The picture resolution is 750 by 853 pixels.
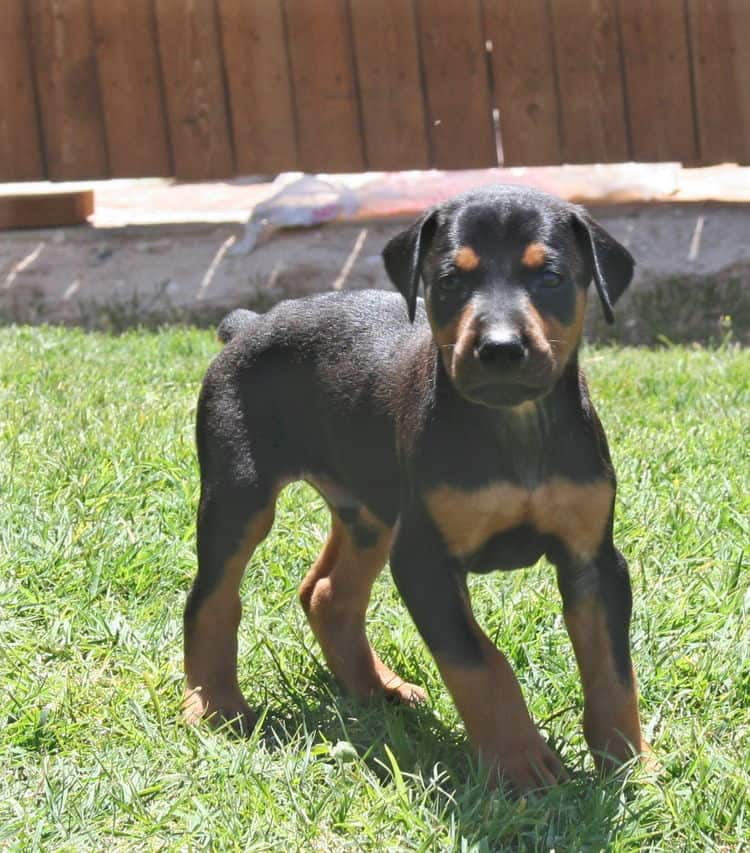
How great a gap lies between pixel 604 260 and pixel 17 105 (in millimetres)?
7301

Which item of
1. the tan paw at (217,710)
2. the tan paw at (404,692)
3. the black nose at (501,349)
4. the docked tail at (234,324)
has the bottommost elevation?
the tan paw at (404,692)

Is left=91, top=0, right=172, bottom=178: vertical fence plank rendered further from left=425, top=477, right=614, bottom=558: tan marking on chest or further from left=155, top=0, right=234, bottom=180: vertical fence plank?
left=425, top=477, right=614, bottom=558: tan marking on chest

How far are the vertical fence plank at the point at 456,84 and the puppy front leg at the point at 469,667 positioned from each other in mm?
6433

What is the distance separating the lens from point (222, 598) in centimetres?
398

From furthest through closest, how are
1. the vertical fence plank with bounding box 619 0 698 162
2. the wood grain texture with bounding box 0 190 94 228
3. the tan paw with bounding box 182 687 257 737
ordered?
the wood grain texture with bounding box 0 190 94 228
the vertical fence plank with bounding box 619 0 698 162
the tan paw with bounding box 182 687 257 737

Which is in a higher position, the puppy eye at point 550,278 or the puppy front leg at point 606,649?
the puppy eye at point 550,278

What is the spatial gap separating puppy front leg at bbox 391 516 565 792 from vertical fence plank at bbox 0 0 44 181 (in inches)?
286

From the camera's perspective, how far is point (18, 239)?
10.3m

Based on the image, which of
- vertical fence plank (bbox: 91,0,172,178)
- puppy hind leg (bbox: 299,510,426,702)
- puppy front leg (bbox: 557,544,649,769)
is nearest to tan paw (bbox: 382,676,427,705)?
puppy hind leg (bbox: 299,510,426,702)

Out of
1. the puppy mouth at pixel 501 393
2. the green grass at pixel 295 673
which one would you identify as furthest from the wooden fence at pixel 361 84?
the puppy mouth at pixel 501 393

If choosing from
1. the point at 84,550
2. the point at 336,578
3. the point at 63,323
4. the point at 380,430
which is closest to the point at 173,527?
the point at 84,550

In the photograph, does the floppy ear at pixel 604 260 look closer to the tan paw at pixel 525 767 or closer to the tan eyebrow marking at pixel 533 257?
the tan eyebrow marking at pixel 533 257

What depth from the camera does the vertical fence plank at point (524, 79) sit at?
30.4ft

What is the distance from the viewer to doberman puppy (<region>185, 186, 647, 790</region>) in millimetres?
3324
